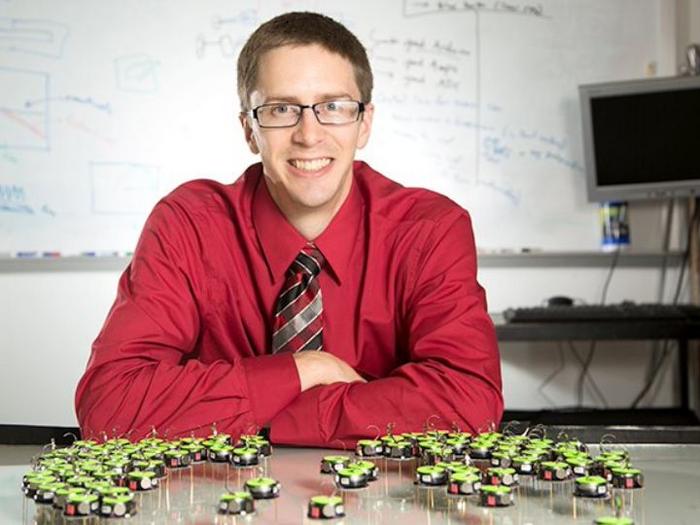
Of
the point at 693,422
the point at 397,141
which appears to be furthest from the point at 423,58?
the point at 693,422

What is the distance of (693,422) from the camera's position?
4.18 m

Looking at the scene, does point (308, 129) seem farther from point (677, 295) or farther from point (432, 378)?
point (677, 295)

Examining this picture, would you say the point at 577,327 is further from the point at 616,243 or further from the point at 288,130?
the point at 288,130

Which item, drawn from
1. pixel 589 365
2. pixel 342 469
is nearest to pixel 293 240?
pixel 342 469

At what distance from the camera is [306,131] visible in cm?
214

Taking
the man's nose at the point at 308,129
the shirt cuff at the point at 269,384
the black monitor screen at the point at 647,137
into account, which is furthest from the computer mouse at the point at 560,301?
the shirt cuff at the point at 269,384

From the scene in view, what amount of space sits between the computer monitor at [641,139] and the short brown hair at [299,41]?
7.78ft

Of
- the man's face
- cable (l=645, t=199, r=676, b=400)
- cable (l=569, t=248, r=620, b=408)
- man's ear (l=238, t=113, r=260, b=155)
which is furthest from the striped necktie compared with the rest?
cable (l=645, t=199, r=676, b=400)

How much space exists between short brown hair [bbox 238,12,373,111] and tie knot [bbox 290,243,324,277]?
31cm

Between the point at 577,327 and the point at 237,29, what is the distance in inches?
70.0

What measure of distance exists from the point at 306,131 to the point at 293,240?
24cm

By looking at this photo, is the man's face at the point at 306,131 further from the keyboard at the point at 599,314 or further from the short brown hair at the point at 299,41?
the keyboard at the point at 599,314

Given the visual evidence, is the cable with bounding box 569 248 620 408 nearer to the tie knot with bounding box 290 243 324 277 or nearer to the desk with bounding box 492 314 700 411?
the desk with bounding box 492 314 700 411

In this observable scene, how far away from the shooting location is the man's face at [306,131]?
2135 millimetres
